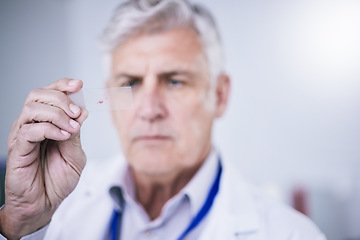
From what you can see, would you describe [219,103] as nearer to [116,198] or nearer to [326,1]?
[116,198]

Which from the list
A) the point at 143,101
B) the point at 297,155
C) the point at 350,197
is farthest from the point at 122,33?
the point at 350,197

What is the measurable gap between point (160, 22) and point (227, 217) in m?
0.75

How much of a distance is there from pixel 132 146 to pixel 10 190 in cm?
51

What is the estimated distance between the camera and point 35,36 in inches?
60.9

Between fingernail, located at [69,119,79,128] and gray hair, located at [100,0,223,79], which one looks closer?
fingernail, located at [69,119,79,128]

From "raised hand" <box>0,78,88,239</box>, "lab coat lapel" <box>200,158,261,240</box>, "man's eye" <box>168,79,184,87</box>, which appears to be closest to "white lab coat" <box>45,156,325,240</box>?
"lab coat lapel" <box>200,158,261,240</box>

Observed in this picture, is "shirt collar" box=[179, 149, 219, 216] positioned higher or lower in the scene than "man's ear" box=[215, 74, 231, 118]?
lower

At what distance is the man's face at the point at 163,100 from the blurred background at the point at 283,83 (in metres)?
0.41

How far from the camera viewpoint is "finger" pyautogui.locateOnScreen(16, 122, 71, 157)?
2.13ft

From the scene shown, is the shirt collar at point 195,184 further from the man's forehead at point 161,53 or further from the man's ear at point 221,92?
the man's forehead at point 161,53

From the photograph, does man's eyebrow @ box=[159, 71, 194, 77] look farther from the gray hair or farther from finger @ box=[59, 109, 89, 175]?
finger @ box=[59, 109, 89, 175]

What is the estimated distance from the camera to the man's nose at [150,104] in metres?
1.13

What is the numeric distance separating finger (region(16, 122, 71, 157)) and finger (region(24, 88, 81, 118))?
44 millimetres

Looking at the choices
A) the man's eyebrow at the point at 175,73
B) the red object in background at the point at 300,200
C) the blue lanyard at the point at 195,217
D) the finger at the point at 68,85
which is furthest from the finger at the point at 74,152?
the red object in background at the point at 300,200
